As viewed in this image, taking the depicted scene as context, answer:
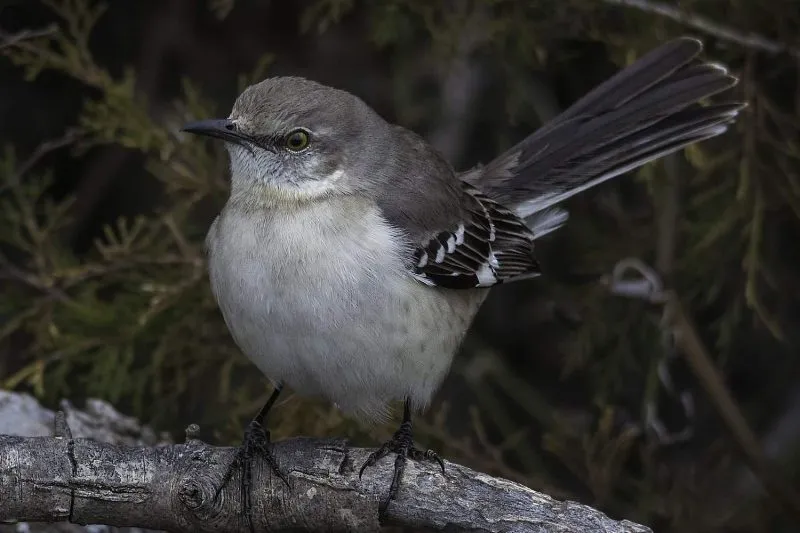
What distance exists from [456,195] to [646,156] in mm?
747

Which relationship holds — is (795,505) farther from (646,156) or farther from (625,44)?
(625,44)

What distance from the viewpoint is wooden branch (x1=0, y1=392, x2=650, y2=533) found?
330 centimetres

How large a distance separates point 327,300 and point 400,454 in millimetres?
549

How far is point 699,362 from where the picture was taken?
4.73 meters

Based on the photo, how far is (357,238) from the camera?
3.65 m

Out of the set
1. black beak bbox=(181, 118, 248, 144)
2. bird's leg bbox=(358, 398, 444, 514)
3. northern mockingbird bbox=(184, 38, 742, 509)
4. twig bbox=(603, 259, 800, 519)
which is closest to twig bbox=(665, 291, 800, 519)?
twig bbox=(603, 259, 800, 519)

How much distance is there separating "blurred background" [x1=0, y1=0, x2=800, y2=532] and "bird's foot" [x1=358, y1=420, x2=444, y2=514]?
0.64 metres

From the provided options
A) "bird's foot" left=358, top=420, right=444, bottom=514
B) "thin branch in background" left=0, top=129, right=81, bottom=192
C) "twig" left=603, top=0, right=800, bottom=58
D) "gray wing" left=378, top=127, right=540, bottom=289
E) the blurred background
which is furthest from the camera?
the blurred background

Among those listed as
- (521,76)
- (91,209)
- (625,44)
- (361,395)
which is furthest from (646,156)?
(91,209)

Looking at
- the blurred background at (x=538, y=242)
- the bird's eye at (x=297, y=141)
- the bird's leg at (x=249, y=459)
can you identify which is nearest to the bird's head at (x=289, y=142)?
the bird's eye at (x=297, y=141)

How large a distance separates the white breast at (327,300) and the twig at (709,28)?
1454mm

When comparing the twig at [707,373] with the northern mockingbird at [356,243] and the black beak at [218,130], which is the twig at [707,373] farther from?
the black beak at [218,130]

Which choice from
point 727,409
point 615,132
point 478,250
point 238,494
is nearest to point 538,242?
point 615,132

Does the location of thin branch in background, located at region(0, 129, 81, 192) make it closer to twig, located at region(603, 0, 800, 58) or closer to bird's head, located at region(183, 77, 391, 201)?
bird's head, located at region(183, 77, 391, 201)
